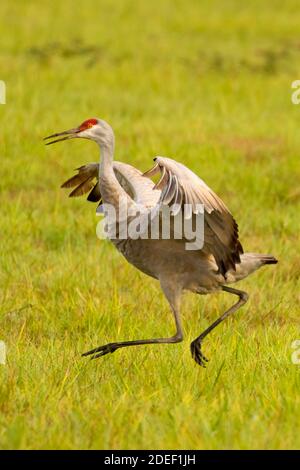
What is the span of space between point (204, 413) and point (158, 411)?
0.62 ft

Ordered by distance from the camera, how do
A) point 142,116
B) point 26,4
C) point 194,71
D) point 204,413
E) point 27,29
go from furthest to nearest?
point 26,4
point 27,29
point 194,71
point 142,116
point 204,413

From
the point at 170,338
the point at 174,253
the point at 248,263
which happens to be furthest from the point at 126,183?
the point at 170,338

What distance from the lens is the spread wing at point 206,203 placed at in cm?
479

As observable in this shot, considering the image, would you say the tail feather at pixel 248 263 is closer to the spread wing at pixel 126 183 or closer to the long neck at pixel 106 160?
the spread wing at pixel 126 183

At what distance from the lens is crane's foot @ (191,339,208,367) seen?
517 centimetres

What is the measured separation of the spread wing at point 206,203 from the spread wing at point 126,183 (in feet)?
1.39

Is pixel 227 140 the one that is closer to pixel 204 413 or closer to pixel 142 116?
pixel 142 116

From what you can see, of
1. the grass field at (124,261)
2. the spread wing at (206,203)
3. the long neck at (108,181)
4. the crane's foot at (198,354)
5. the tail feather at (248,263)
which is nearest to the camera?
the grass field at (124,261)

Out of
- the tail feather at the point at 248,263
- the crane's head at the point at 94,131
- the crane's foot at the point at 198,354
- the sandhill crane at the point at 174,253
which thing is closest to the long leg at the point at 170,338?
the sandhill crane at the point at 174,253

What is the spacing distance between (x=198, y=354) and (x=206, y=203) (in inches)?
32.5

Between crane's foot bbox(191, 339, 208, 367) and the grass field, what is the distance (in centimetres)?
4

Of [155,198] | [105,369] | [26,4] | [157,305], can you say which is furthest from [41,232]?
[26,4]

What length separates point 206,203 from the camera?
4844 mm

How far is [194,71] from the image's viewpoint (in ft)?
49.2
